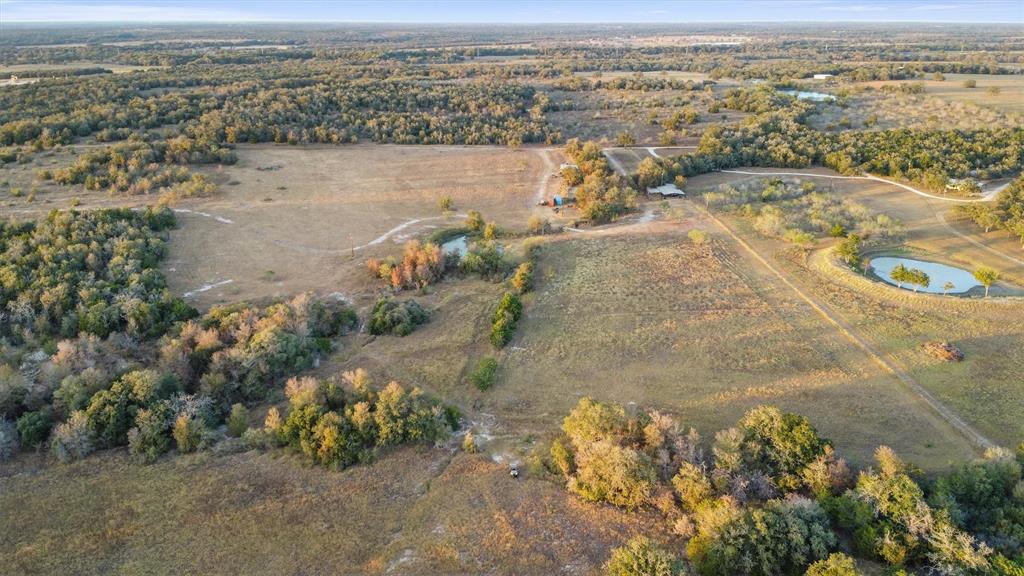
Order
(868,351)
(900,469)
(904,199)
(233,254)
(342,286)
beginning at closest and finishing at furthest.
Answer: (900,469) < (868,351) < (342,286) < (233,254) < (904,199)

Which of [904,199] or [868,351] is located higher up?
[904,199]

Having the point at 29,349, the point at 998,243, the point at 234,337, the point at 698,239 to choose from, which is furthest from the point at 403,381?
the point at 998,243

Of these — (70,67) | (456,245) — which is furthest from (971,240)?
(70,67)

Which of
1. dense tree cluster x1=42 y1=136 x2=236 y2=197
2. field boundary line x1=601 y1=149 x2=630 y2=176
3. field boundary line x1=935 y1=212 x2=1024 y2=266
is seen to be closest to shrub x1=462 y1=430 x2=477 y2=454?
field boundary line x1=935 y1=212 x2=1024 y2=266

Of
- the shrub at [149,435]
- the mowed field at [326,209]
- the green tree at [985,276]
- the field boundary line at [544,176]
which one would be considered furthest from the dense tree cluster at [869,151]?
the shrub at [149,435]

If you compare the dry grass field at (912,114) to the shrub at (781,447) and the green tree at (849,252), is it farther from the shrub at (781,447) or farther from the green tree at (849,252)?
the shrub at (781,447)

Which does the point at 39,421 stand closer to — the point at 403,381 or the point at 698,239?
the point at 403,381

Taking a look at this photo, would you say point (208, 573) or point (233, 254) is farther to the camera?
point (233, 254)
